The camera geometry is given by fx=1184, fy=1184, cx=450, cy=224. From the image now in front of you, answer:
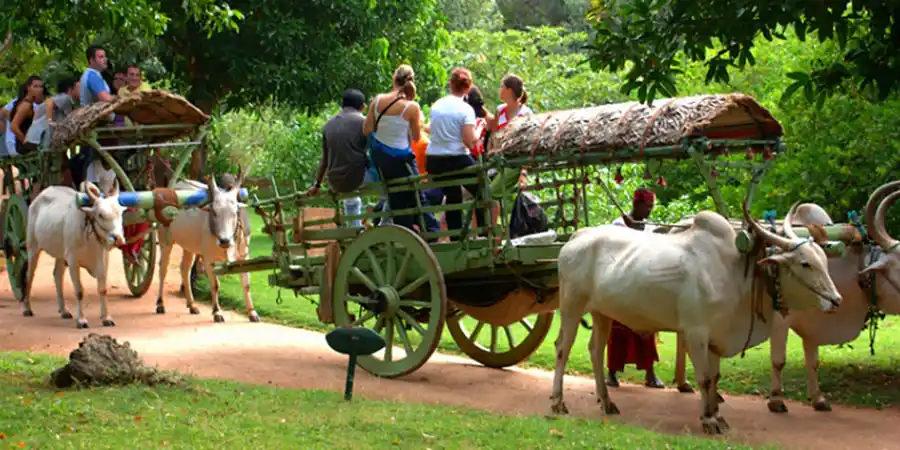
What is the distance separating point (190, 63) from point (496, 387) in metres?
8.84

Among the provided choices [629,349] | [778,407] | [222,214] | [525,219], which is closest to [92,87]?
[222,214]

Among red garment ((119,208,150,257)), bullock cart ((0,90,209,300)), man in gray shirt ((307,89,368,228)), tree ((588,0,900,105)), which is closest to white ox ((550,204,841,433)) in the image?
tree ((588,0,900,105))

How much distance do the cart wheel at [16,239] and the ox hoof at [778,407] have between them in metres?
10.2

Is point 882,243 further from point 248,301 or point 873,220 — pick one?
point 248,301

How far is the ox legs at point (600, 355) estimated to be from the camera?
368 inches

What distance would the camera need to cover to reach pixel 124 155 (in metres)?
15.0

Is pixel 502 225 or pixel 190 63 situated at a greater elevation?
pixel 190 63

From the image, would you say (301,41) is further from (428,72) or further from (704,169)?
(704,169)

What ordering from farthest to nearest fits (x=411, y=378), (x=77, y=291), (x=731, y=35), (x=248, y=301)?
(x=248, y=301) → (x=77, y=291) → (x=411, y=378) → (x=731, y=35)

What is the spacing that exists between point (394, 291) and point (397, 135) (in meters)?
1.46

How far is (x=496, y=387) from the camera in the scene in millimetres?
10727

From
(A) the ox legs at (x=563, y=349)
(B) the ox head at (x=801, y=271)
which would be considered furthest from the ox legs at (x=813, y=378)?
(A) the ox legs at (x=563, y=349)

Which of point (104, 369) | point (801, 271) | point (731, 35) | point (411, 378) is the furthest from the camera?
point (411, 378)

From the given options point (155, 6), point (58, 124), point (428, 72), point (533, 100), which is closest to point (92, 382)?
point (155, 6)
